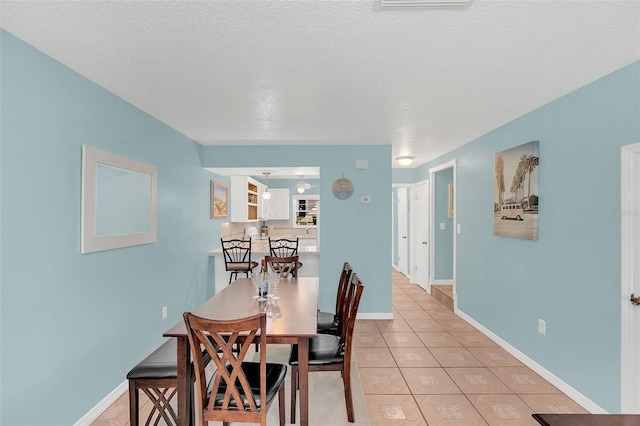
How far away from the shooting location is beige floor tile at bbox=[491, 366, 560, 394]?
2.82 meters

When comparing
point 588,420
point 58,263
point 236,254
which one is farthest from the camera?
point 236,254

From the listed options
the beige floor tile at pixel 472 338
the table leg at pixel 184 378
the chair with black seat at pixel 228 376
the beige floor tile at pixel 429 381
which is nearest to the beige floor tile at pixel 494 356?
the beige floor tile at pixel 472 338

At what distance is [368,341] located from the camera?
390cm

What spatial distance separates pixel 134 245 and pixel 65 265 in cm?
79

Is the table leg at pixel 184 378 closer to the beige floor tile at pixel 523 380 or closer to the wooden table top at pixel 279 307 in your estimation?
the wooden table top at pixel 279 307

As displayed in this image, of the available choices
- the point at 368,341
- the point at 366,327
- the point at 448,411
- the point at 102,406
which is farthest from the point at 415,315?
the point at 102,406

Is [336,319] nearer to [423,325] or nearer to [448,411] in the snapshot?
[448,411]

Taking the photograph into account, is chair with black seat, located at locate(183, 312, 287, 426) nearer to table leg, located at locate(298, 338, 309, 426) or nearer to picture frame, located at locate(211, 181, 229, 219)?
table leg, located at locate(298, 338, 309, 426)

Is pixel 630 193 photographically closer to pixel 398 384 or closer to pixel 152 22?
pixel 398 384

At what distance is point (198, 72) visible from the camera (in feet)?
7.64

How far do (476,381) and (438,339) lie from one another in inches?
38.8

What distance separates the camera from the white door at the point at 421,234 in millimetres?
6383

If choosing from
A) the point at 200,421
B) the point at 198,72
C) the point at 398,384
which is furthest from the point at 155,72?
the point at 398,384

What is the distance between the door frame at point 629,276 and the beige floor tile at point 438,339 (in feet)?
5.44
